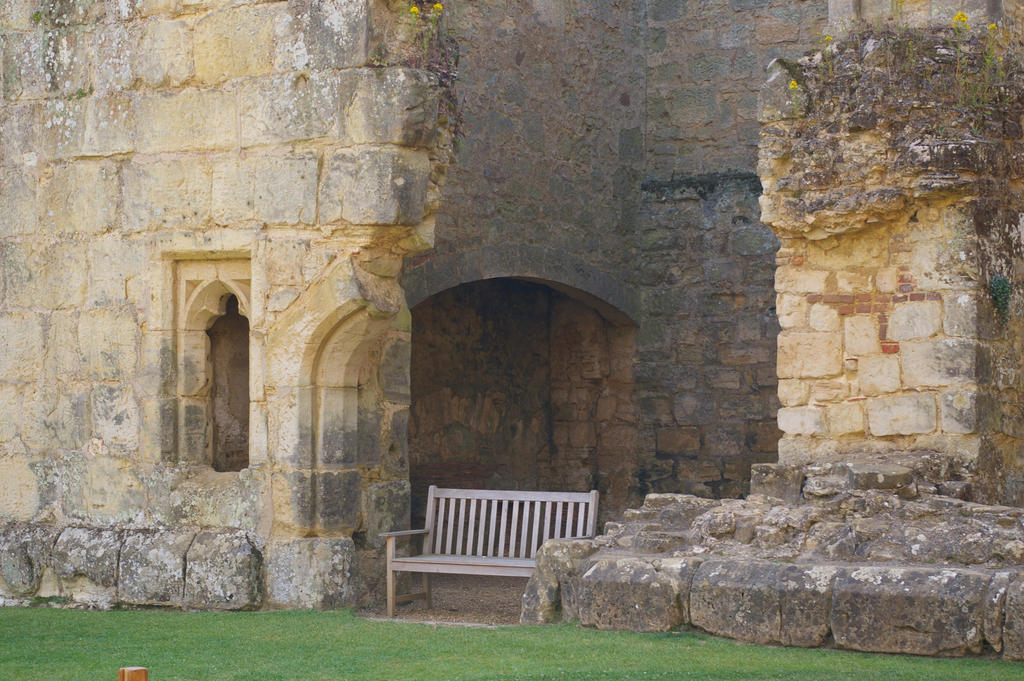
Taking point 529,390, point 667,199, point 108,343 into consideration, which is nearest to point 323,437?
point 108,343

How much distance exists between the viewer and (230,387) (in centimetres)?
909

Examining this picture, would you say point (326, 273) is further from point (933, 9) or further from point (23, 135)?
point (933, 9)

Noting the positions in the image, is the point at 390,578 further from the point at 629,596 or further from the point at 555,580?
the point at 629,596

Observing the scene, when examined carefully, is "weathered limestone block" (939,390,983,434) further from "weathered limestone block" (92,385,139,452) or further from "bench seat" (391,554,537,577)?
"weathered limestone block" (92,385,139,452)

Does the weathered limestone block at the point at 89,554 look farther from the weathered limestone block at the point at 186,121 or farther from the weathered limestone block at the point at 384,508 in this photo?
the weathered limestone block at the point at 186,121

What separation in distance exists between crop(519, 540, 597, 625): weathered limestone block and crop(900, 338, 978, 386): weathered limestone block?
1764 millimetres

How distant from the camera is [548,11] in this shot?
1188 centimetres

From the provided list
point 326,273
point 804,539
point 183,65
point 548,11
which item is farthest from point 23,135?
point 804,539

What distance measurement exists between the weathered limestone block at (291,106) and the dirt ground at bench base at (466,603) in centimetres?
264

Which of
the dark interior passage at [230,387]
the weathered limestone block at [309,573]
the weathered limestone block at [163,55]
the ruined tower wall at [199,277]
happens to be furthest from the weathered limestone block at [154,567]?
the weathered limestone block at [163,55]

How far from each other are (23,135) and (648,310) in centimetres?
565

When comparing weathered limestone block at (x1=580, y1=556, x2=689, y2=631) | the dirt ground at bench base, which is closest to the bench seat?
the dirt ground at bench base

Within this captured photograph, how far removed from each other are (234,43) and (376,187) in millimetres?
1265

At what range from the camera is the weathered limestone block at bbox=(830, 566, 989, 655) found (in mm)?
5988
